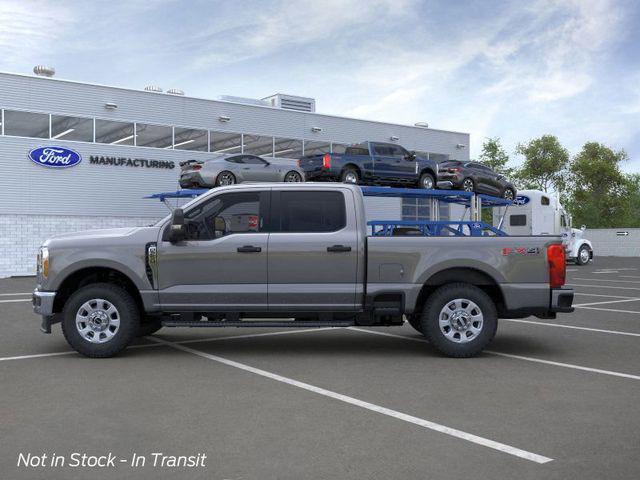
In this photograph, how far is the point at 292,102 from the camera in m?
35.8

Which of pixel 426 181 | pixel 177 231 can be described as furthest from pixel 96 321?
pixel 426 181

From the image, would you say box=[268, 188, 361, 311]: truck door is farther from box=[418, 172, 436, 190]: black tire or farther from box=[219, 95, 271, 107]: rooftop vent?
box=[219, 95, 271, 107]: rooftop vent

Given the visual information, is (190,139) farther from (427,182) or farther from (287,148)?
(427,182)

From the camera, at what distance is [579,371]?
7281 millimetres

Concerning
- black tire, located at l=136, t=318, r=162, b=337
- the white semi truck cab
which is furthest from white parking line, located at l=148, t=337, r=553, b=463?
the white semi truck cab

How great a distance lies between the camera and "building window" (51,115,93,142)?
2769 cm

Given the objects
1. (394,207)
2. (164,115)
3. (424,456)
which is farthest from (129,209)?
(424,456)

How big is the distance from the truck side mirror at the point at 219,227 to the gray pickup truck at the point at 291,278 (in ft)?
0.04

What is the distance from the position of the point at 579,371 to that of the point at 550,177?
6917 cm

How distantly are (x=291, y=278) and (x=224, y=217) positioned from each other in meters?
1.10

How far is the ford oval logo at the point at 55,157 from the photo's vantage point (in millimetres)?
27234

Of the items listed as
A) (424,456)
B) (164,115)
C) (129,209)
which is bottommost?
(424,456)

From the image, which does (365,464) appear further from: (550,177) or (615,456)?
(550,177)

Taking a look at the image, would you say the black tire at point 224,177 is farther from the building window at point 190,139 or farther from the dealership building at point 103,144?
the building window at point 190,139
